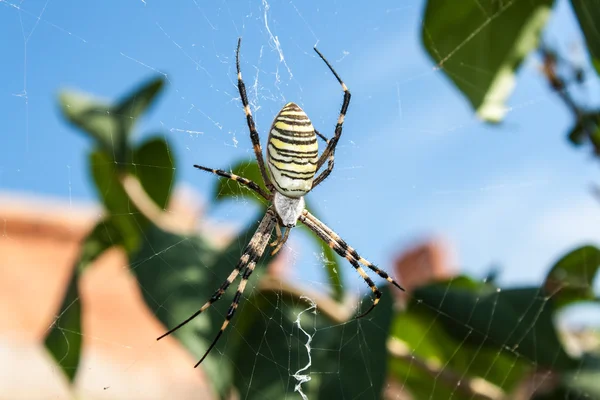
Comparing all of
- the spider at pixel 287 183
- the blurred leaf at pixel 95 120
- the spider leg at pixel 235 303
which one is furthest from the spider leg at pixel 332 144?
the blurred leaf at pixel 95 120

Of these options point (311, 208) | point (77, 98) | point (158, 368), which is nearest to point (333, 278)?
point (311, 208)

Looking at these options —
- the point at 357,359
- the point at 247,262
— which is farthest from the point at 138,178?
the point at 357,359

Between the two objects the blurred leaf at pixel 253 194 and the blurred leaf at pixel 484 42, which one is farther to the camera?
the blurred leaf at pixel 253 194

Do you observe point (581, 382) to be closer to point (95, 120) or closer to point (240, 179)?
point (240, 179)

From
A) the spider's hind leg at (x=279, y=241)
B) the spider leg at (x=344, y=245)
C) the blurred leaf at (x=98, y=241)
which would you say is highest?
the blurred leaf at (x=98, y=241)

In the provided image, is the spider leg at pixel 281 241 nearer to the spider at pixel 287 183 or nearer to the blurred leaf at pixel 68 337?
the spider at pixel 287 183
